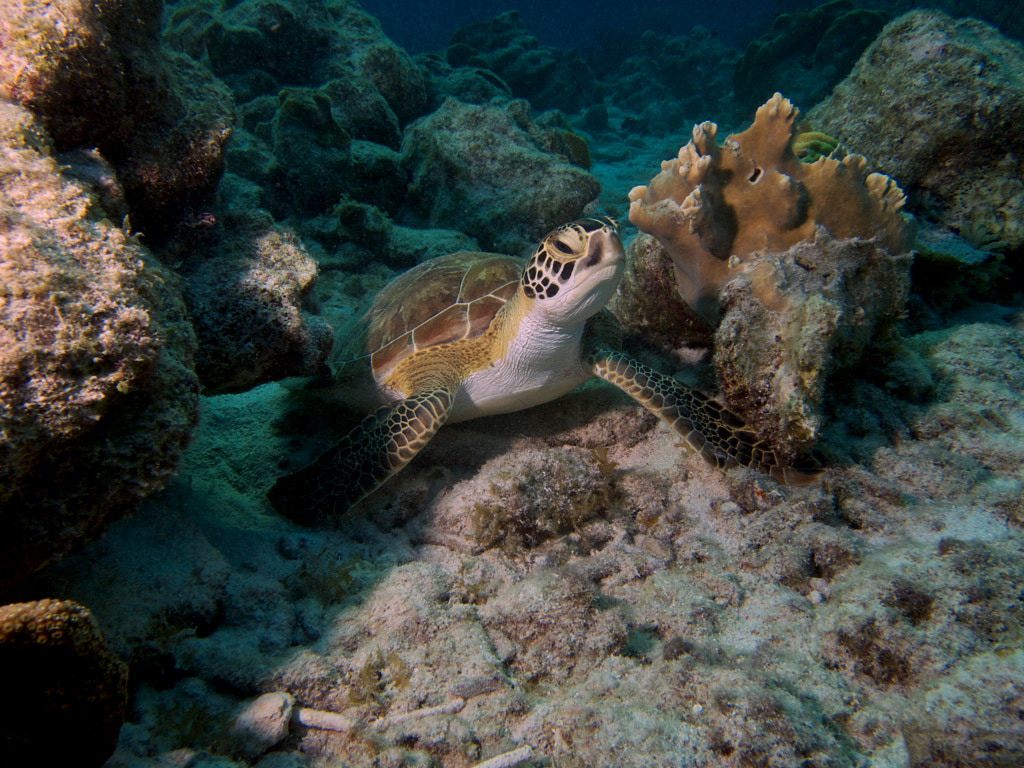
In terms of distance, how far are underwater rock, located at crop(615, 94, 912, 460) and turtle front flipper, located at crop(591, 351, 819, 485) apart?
10 centimetres

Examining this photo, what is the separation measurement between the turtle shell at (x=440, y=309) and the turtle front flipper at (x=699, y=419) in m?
1.01

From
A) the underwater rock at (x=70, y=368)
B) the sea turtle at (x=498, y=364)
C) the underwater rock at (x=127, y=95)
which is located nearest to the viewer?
the underwater rock at (x=70, y=368)

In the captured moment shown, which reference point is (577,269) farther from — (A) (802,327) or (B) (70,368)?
(B) (70,368)

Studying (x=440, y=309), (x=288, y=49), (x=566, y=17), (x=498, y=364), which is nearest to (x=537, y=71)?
(x=288, y=49)

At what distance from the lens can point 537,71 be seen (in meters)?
18.7

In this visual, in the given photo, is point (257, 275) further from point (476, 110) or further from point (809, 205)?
point (476, 110)

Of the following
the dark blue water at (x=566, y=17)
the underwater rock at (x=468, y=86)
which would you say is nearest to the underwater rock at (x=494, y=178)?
the underwater rock at (x=468, y=86)

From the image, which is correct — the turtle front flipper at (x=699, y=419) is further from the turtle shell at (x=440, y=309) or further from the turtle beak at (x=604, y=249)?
the turtle shell at (x=440, y=309)

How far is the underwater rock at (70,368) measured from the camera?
3.91 ft

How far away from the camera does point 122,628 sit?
1.65 meters

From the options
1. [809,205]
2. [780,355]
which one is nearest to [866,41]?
[809,205]

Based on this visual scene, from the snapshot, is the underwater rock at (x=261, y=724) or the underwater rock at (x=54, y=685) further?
the underwater rock at (x=261, y=724)

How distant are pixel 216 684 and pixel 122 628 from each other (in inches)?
16.1

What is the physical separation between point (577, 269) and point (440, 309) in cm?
141
